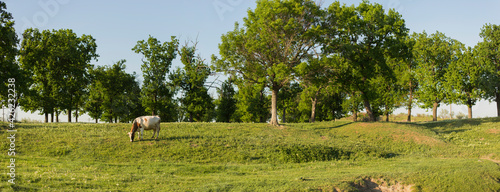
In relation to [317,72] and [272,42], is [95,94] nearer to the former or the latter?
[272,42]

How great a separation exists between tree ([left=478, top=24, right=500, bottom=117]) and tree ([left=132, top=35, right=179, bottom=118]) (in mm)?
56388

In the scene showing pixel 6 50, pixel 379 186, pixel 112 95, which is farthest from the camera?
pixel 112 95

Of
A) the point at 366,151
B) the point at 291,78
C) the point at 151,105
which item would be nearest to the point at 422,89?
the point at 291,78

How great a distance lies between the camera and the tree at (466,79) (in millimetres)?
58000

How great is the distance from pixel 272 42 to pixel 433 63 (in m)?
41.2

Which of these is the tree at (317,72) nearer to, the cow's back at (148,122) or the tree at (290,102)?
the cow's back at (148,122)

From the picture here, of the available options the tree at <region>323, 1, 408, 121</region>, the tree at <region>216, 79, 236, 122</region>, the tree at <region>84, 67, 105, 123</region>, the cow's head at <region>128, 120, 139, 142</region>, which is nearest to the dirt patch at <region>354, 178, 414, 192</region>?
the cow's head at <region>128, 120, 139, 142</region>

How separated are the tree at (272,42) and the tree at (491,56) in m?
38.8

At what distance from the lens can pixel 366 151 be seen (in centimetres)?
2817

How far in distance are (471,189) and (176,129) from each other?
1015 inches

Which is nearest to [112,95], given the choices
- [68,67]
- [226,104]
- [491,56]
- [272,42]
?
[68,67]

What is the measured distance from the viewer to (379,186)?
1583 centimetres

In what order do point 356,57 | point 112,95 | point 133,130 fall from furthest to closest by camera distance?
point 112,95, point 356,57, point 133,130

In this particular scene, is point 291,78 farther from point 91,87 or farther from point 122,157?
point 91,87
